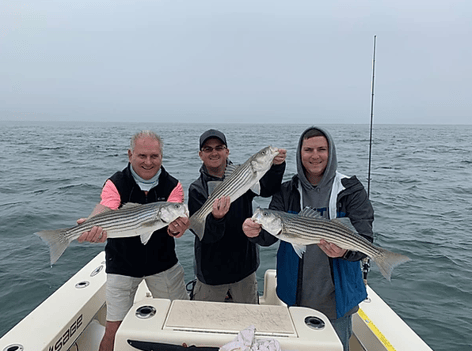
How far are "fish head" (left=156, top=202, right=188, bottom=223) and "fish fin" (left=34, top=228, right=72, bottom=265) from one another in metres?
1.07

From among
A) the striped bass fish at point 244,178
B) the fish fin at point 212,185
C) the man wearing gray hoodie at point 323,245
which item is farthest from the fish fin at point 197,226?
the man wearing gray hoodie at point 323,245

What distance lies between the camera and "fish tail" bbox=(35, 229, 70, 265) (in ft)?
11.9

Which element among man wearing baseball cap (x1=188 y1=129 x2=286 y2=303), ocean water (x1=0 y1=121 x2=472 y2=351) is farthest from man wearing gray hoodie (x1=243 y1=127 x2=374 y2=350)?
ocean water (x1=0 y1=121 x2=472 y2=351)

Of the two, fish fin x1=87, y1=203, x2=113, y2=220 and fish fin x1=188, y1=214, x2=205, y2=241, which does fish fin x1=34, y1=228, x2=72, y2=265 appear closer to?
fish fin x1=87, y1=203, x2=113, y2=220

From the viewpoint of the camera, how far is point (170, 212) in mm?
3564

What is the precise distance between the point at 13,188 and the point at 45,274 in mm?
10392

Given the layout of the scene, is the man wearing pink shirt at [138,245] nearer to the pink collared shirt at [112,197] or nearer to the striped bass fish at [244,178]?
the pink collared shirt at [112,197]

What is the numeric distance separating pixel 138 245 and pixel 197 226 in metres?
0.84

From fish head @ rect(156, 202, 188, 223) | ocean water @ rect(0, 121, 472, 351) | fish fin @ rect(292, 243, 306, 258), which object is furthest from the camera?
ocean water @ rect(0, 121, 472, 351)

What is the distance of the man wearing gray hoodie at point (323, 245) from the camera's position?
3439 mm

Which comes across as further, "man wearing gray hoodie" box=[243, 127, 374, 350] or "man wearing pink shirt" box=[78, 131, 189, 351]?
"man wearing pink shirt" box=[78, 131, 189, 351]

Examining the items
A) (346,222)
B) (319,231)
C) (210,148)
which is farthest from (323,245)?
(210,148)

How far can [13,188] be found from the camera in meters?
15.8

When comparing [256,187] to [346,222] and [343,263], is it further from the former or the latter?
[343,263]
